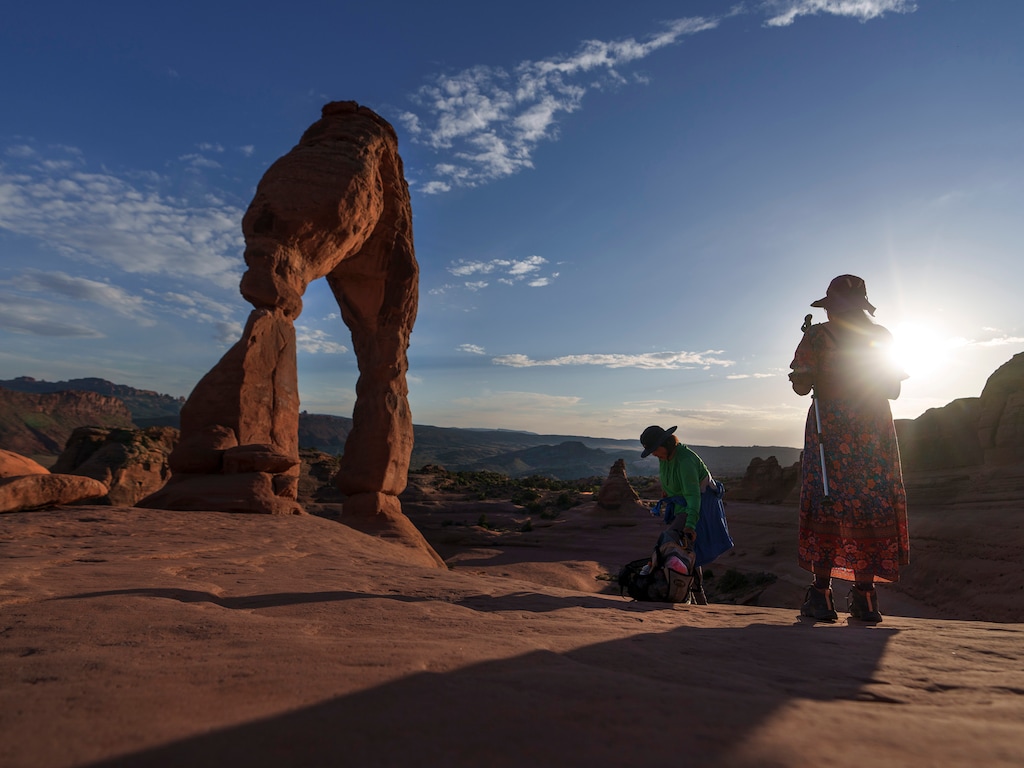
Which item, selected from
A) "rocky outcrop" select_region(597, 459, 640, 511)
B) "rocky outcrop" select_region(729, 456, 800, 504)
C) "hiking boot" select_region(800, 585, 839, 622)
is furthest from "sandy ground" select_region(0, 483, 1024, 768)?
"rocky outcrop" select_region(729, 456, 800, 504)

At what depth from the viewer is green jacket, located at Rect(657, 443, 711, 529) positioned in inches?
187

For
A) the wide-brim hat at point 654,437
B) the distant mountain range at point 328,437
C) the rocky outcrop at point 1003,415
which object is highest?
the rocky outcrop at point 1003,415

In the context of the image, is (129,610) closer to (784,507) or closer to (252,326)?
(252,326)

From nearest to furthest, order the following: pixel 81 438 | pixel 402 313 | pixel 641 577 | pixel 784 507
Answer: pixel 641 577 → pixel 402 313 → pixel 81 438 → pixel 784 507

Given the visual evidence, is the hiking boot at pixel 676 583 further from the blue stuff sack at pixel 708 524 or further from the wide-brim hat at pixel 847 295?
the wide-brim hat at pixel 847 295

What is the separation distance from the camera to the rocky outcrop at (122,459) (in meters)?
13.0

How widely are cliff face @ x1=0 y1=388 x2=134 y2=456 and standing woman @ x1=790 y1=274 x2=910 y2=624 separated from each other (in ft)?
160

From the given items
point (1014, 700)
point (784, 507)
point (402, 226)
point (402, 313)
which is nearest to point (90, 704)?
point (1014, 700)

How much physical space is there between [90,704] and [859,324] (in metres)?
Answer: 5.17

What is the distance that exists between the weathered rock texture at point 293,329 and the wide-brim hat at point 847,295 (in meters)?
7.34

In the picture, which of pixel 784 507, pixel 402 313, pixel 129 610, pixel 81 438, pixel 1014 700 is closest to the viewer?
pixel 1014 700

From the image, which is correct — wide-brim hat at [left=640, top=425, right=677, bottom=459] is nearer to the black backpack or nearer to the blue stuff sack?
the blue stuff sack

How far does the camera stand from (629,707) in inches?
59.9

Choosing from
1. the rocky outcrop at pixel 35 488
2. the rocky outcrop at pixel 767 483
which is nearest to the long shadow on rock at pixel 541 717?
the rocky outcrop at pixel 35 488
